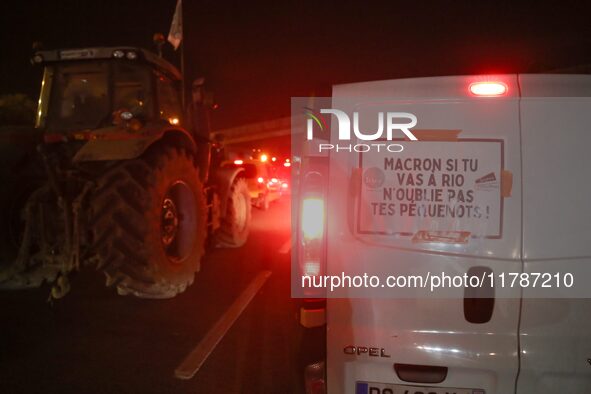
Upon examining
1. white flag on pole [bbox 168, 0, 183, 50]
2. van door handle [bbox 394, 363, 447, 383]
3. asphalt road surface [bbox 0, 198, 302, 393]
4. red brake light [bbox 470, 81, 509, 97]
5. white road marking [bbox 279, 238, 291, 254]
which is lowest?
asphalt road surface [bbox 0, 198, 302, 393]

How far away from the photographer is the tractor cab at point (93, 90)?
19.5 ft

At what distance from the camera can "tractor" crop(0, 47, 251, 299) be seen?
4.82 metres

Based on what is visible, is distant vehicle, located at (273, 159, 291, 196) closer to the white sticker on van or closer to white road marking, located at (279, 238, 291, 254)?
white road marking, located at (279, 238, 291, 254)

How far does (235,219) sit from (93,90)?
3242mm

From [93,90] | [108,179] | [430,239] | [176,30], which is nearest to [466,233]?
[430,239]

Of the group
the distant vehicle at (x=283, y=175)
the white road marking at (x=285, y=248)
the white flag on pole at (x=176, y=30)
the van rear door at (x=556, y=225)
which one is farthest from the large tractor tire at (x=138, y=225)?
the distant vehicle at (x=283, y=175)

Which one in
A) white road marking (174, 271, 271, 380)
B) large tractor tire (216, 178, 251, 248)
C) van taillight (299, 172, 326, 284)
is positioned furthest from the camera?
large tractor tire (216, 178, 251, 248)

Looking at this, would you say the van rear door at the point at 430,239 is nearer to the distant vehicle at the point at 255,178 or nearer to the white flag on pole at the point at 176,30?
the distant vehicle at the point at 255,178

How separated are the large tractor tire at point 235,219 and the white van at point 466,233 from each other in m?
5.57

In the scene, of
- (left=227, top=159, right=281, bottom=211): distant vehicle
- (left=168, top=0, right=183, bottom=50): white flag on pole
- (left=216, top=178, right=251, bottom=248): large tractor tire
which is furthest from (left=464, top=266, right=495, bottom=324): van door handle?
(left=168, top=0, right=183, bottom=50): white flag on pole

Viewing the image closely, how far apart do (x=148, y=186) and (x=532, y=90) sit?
382 centimetres

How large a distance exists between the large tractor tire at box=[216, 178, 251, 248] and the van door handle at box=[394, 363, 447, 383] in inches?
224

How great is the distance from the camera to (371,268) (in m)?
2.31

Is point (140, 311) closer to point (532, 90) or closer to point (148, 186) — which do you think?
point (148, 186)
